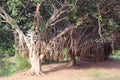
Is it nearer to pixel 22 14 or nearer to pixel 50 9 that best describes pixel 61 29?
pixel 50 9

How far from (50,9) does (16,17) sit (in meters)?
1.87

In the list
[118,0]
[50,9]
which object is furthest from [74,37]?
[118,0]

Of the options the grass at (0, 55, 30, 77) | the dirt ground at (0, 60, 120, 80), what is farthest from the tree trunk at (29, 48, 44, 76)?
the grass at (0, 55, 30, 77)

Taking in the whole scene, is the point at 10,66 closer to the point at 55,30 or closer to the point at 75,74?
the point at 55,30

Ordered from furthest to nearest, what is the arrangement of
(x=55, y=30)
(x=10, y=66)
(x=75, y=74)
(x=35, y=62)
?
(x=10, y=66) < (x=55, y=30) < (x=75, y=74) < (x=35, y=62)

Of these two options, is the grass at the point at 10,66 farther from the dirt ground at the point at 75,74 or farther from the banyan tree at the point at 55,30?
the banyan tree at the point at 55,30

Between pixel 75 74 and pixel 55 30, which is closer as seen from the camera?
pixel 75 74

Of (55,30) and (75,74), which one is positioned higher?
(55,30)

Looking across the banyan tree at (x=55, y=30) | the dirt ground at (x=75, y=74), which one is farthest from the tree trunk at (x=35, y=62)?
the dirt ground at (x=75, y=74)

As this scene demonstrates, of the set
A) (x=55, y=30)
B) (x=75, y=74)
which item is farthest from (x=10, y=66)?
(x=75, y=74)

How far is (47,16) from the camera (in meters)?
15.1

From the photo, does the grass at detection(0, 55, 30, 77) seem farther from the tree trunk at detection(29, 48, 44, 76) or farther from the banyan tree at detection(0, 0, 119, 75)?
the tree trunk at detection(29, 48, 44, 76)

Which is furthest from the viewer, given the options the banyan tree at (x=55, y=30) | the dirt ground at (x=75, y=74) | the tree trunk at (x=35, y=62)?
the tree trunk at (x=35, y=62)

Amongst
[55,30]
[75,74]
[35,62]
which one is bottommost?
[75,74]
